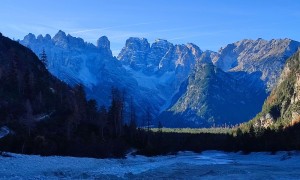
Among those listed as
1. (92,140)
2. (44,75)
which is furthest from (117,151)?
(44,75)

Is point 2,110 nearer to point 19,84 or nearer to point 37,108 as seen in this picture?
point 37,108

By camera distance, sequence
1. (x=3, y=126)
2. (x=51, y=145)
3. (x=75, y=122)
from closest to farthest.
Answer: (x=51, y=145)
(x=3, y=126)
(x=75, y=122)

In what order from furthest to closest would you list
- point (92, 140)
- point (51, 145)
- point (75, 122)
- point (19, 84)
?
point (19, 84), point (75, 122), point (92, 140), point (51, 145)

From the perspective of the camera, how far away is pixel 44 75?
18462 centimetres

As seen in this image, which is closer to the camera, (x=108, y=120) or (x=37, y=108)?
(x=37, y=108)

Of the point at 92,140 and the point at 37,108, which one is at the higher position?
the point at 37,108

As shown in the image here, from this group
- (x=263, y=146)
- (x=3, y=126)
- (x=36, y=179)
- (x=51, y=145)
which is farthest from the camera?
(x=263, y=146)

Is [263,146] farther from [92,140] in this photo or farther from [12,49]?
[12,49]

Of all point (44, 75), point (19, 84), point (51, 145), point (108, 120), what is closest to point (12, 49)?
point (44, 75)

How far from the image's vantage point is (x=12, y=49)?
182875mm

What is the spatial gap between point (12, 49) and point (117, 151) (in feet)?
276

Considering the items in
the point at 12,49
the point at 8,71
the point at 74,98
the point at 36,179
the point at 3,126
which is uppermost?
the point at 12,49

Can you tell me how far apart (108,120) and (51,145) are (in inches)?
2527

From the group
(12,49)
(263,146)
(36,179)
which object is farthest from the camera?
(12,49)
